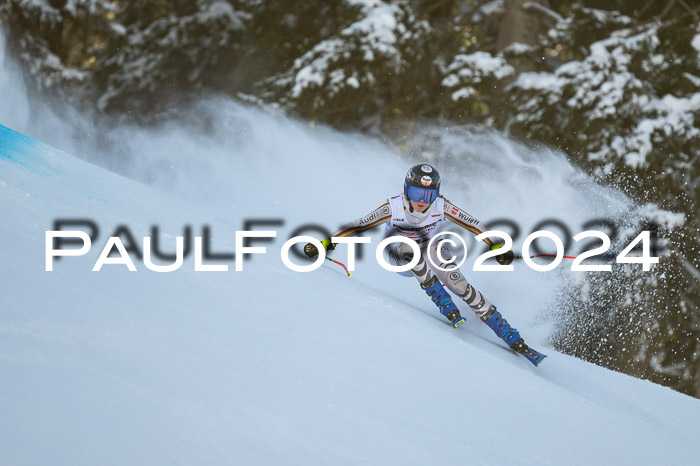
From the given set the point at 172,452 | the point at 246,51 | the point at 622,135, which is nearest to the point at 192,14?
the point at 246,51

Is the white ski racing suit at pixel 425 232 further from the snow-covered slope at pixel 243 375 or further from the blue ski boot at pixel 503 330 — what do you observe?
the snow-covered slope at pixel 243 375

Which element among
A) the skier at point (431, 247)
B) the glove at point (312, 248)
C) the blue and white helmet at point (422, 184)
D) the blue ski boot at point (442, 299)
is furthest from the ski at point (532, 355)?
the glove at point (312, 248)

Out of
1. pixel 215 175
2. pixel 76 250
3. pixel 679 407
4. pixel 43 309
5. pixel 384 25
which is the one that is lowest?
pixel 679 407

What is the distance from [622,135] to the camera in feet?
28.7

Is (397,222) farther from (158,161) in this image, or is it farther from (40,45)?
(40,45)

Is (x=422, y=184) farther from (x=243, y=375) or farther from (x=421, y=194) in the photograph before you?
(x=243, y=375)

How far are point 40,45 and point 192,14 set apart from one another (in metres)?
2.32

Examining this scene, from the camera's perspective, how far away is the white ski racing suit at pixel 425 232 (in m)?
4.80

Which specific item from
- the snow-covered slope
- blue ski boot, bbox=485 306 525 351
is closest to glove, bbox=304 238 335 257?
the snow-covered slope

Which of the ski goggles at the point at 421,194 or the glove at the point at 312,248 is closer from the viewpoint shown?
the ski goggles at the point at 421,194

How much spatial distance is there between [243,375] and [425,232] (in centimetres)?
237

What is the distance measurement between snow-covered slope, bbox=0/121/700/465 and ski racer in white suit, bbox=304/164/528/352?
0.57 feet

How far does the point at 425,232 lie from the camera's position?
194 inches

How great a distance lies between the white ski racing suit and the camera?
4.80 meters
